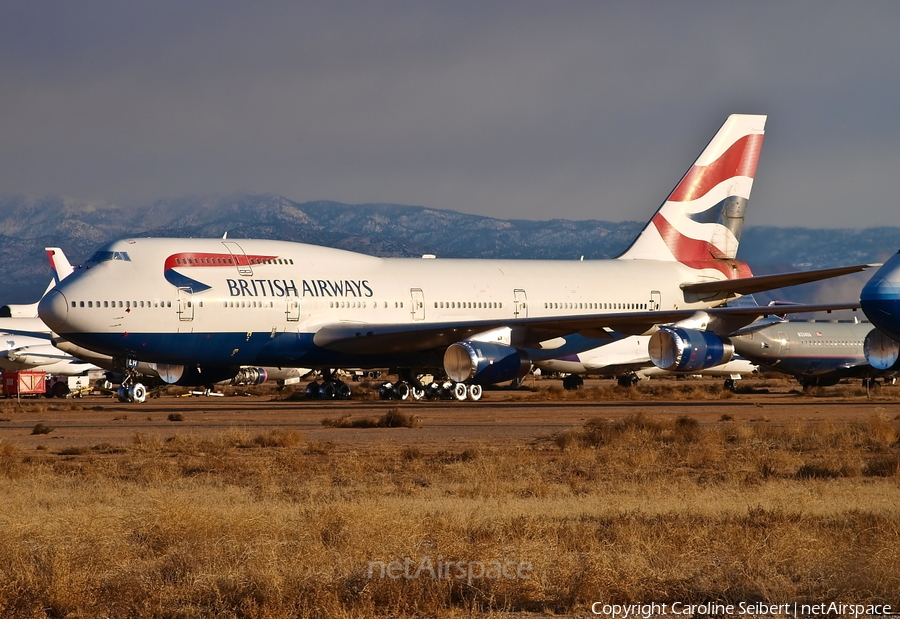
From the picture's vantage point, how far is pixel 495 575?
8.09 metres

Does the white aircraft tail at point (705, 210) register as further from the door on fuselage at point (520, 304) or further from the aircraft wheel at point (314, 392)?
the aircraft wheel at point (314, 392)

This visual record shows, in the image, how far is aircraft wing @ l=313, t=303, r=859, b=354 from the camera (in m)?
34.0

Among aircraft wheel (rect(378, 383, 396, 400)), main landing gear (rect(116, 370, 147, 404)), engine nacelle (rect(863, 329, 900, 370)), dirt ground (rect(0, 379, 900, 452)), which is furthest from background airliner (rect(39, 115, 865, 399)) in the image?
engine nacelle (rect(863, 329, 900, 370))

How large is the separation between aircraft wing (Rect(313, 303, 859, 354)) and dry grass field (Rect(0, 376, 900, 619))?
499 inches

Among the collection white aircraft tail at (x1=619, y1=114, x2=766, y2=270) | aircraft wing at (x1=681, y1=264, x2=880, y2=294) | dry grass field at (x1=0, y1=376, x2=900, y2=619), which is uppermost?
white aircraft tail at (x1=619, y1=114, x2=766, y2=270)

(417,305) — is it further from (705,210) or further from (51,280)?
(51,280)

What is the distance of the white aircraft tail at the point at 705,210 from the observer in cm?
4306

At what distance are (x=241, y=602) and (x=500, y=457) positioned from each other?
31.8ft

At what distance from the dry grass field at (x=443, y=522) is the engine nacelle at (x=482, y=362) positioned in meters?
11.4

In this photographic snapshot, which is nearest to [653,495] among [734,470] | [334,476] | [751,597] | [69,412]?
[734,470]

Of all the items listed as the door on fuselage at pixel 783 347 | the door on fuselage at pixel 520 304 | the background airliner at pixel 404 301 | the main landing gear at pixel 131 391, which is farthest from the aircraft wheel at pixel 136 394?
the door on fuselage at pixel 783 347

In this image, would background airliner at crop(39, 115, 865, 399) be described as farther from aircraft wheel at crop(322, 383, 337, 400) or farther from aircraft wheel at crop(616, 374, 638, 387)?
aircraft wheel at crop(616, 374, 638, 387)

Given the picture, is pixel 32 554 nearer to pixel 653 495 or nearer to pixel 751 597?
pixel 751 597

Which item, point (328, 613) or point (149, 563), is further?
point (149, 563)
